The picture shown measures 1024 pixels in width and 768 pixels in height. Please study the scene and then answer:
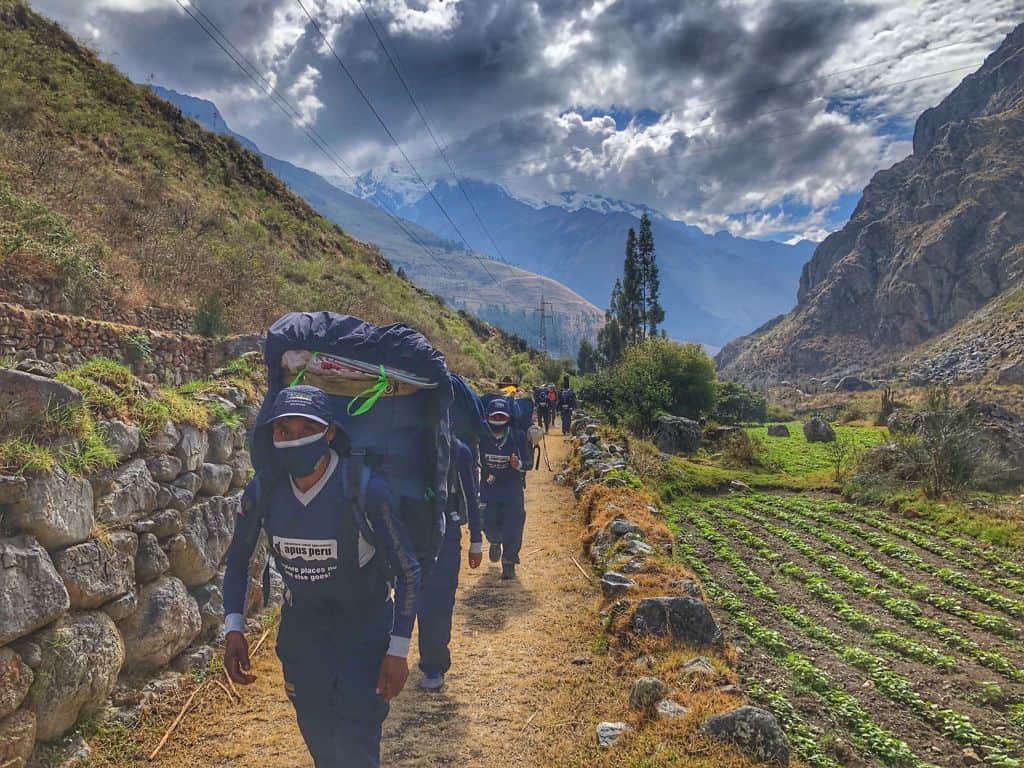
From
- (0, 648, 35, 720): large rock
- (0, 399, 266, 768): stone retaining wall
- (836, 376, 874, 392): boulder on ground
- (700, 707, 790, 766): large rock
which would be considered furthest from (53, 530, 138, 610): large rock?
(836, 376, 874, 392): boulder on ground

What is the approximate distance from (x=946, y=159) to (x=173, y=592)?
571ft

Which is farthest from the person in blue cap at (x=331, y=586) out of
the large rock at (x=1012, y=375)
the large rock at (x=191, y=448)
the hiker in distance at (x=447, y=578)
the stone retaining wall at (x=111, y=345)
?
the large rock at (x=1012, y=375)

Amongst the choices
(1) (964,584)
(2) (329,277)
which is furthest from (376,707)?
(2) (329,277)

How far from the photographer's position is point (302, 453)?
112 inches

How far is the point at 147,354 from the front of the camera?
27.2 ft

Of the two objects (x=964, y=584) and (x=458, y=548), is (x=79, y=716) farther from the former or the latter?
(x=964, y=584)

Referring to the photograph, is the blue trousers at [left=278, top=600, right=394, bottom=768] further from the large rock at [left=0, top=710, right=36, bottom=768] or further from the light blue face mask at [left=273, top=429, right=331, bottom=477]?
the large rock at [left=0, top=710, right=36, bottom=768]

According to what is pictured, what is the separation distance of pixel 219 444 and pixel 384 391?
341 centimetres

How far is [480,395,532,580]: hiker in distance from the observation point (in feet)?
25.9

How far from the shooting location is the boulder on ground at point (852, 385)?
90188 millimetres

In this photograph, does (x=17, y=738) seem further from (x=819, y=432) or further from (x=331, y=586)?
(x=819, y=432)

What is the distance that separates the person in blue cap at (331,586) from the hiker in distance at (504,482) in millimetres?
4845

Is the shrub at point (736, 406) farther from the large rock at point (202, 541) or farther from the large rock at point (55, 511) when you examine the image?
the large rock at point (55, 511)

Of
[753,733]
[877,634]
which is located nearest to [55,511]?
[753,733]
